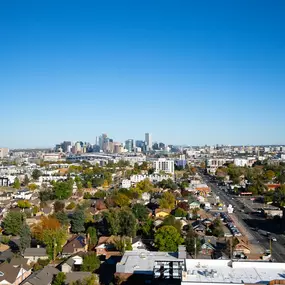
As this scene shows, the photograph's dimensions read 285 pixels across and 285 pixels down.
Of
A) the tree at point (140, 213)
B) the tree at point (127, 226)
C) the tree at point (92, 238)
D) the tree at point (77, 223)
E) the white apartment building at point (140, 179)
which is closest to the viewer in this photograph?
the tree at point (92, 238)

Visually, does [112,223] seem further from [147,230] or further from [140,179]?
[140,179]

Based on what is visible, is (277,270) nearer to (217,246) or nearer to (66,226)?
(217,246)

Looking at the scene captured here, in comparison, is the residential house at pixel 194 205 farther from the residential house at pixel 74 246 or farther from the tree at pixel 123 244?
the tree at pixel 123 244

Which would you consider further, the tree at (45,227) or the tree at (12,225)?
the tree at (12,225)

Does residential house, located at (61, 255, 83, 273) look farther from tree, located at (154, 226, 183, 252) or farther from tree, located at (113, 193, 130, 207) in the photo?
tree, located at (113, 193, 130, 207)

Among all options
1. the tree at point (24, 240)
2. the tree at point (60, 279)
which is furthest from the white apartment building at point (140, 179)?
the tree at point (60, 279)

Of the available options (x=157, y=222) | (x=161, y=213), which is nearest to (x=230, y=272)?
(x=157, y=222)
